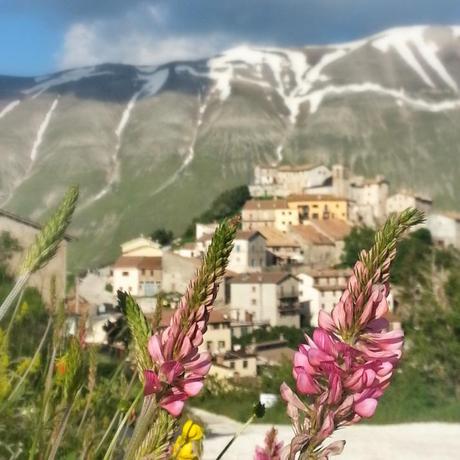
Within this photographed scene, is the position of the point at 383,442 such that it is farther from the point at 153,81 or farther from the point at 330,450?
the point at 153,81

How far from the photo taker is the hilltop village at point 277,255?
1038 inches

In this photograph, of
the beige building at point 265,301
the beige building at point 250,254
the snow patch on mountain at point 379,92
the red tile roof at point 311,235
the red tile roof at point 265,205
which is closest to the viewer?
the beige building at point 265,301

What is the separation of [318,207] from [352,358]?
4769cm

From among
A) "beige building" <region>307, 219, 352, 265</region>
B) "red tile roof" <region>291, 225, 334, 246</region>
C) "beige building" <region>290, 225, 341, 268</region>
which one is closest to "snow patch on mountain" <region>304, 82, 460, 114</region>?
"beige building" <region>307, 219, 352, 265</region>

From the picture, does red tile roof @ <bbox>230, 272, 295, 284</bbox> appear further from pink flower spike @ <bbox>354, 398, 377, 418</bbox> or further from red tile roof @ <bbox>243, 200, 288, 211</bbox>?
pink flower spike @ <bbox>354, 398, 377, 418</bbox>

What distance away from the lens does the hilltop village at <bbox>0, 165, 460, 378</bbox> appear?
86.5ft

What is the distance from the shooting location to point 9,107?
88.1 metres

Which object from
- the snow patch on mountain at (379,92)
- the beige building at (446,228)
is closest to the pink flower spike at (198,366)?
the beige building at (446,228)

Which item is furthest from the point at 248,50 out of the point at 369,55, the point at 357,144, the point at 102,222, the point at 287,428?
the point at 287,428

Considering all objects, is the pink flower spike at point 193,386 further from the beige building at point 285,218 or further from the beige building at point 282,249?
the beige building at point 285,218

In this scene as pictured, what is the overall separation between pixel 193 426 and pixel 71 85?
303 ft

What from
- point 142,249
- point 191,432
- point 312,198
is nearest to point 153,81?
point 312,198

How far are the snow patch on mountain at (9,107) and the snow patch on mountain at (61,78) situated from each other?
1781 millimetres

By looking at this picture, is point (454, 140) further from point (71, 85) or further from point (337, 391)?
point (337, 391)
